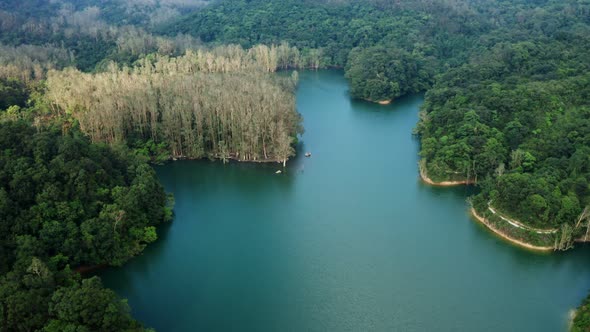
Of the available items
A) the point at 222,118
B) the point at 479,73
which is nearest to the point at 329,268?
the point at 222,118

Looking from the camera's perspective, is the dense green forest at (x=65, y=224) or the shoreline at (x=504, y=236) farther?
the shoreline at (x=504, y=236)

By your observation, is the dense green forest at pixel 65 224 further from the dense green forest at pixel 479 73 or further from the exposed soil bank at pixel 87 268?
the dense green forest at pixel 479 73

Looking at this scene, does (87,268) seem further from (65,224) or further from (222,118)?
(222,118)

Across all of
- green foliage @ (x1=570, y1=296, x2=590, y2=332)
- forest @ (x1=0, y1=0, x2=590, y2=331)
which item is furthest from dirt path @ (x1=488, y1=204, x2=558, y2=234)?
green foliage @ (x1=570, y1=296, x2=590, y2=332)

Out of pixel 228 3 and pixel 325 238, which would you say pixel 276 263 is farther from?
pixel 228 3

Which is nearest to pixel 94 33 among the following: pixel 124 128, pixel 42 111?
pixel 42 111

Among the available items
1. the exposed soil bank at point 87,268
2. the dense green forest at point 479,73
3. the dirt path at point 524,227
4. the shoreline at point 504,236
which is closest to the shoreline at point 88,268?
the exposed soil bank at point 87,268
